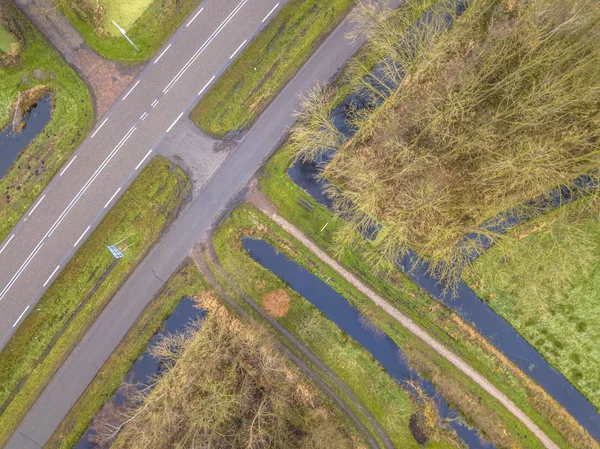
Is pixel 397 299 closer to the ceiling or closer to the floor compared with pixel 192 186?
closer to the ceiling

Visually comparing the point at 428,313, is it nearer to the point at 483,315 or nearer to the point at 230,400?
the point at 483,315

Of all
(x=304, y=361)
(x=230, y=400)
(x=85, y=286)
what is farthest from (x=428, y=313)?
(x=85, y=286)

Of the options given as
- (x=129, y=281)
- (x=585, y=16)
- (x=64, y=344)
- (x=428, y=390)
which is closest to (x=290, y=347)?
(x=428, y=390)

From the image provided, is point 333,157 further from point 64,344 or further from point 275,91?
point 64,344

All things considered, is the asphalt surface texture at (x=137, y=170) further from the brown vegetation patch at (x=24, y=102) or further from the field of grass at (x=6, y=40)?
the field of grass at (x=6, y=40)

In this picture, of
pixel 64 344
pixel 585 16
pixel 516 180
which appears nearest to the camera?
pixel 585 16

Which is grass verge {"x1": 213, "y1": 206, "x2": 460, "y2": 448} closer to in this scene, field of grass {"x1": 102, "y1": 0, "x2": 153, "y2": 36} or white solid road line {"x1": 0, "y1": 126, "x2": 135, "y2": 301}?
white solid road line {"x1": 0, "y1": 126, "x2": 135, "y2": 301}
